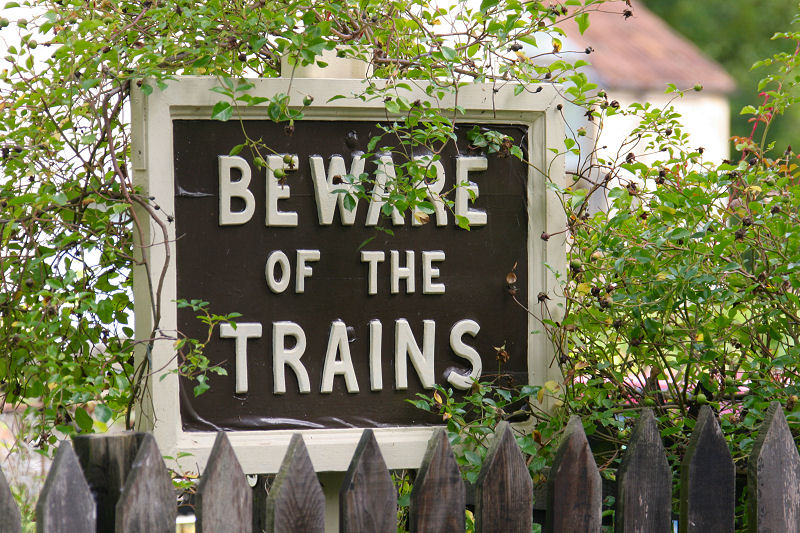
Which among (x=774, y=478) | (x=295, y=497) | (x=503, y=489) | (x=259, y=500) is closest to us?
(x=295, y=497)

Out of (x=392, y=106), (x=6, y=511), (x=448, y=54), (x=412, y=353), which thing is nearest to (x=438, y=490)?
(x=412, y=353)

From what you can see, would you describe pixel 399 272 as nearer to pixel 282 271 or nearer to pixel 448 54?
pixel 282 271

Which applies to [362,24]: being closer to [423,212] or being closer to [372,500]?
[423,212]

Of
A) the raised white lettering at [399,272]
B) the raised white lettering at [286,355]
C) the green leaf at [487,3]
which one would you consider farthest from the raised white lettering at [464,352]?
the green leaf at [487,3]

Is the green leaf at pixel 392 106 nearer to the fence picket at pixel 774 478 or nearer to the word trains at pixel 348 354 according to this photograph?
the word trains at pixel 348 354

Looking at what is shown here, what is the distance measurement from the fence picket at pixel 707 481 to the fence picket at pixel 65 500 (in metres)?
1.04

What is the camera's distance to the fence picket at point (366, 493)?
1.39 m

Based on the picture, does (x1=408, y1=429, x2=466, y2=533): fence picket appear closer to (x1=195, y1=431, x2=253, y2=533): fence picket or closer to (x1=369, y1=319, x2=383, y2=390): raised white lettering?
(x1=195, y1=431, x2=253, y2=533): fence picket

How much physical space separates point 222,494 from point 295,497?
12cm

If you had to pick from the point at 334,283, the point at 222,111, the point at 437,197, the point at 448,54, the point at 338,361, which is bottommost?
the point at 338,361

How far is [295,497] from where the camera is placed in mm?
1351

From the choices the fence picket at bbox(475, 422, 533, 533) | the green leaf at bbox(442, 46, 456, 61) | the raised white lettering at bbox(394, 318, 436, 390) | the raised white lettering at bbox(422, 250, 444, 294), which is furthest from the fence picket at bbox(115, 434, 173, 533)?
the green leaf at bbox(442, 46, 456, 61)

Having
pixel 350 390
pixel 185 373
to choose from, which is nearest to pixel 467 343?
pixel 350 390

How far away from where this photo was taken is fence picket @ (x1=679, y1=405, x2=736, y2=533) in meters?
1.54
